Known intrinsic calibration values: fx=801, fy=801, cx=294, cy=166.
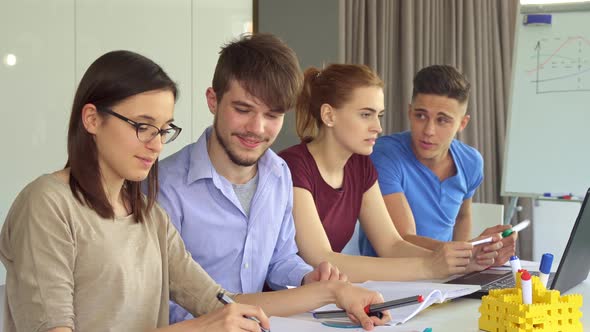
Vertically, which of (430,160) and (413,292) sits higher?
Result: (430,160)

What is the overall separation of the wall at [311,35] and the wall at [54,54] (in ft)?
2.85

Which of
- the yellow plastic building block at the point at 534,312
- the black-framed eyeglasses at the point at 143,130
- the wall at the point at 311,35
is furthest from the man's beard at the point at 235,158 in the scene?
the wall at the point at 311,35

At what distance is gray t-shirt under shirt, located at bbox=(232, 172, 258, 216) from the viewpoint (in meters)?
1.90

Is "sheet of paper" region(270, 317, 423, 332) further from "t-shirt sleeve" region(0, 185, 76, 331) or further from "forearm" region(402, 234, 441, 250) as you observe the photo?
"forearm" region(402, 234, 441, 250)

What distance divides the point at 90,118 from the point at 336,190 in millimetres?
1065

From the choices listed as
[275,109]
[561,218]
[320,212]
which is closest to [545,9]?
[561,218]

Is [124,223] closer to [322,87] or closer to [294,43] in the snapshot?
[322,87]

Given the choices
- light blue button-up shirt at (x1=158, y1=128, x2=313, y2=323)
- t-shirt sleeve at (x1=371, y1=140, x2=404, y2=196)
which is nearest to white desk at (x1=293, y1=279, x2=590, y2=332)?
light blue button-up shirt at (x1=158, y1=128, x2=313, y2=323)

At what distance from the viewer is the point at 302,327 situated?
150 centimetres

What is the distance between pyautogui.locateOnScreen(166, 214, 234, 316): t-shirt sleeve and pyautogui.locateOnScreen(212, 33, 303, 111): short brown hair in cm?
39

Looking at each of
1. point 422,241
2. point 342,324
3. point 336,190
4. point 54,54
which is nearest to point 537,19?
point 422,241

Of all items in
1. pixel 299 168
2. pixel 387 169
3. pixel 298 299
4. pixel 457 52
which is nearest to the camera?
pixel 298 299

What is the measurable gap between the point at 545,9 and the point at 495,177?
4.19ft

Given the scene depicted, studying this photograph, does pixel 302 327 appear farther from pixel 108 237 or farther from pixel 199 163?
pixel 199 163
